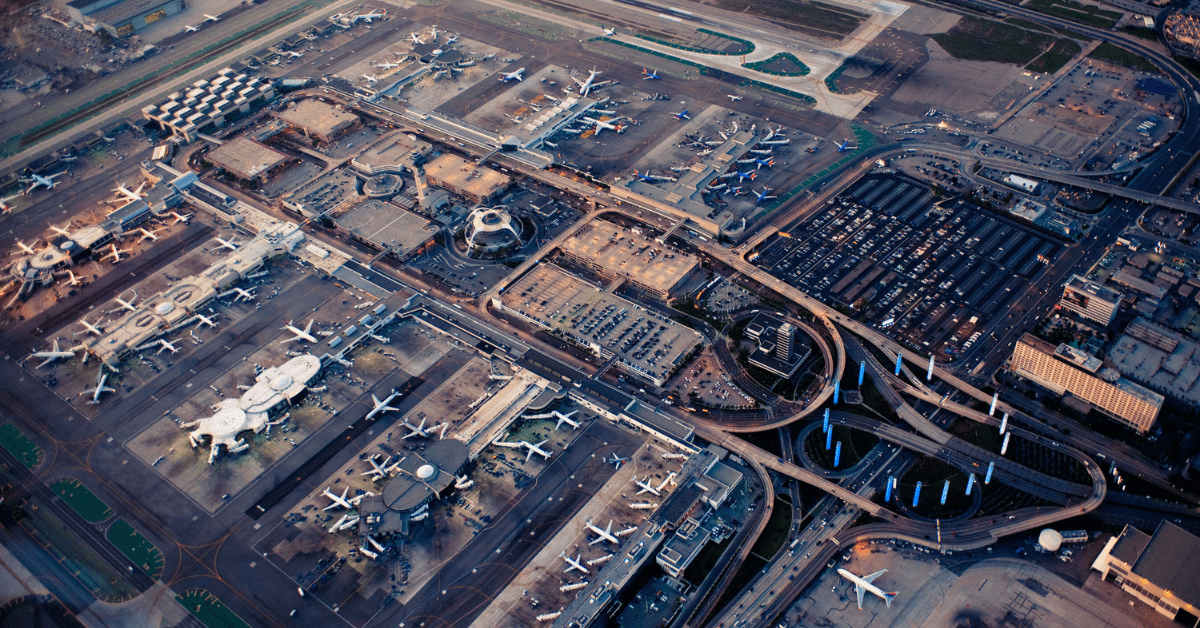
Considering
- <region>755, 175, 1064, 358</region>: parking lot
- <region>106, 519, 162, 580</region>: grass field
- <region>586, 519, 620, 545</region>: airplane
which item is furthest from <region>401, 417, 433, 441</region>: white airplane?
<region>755, 175, 1064, 358</region>: parking lot

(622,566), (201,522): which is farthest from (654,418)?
(201,522)

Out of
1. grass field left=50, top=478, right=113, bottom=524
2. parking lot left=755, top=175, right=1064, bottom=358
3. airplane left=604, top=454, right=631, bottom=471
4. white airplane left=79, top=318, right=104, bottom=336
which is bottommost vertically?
grass field left=50, top=478, right=113, bottom=524

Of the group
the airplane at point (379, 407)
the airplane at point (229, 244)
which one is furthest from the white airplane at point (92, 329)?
the airplane at point (379, 407)

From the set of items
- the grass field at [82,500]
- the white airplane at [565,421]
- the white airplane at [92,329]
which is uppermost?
the white airplane at [565,421]

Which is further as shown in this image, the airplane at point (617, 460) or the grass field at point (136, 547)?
the airplane at point (617, 460)

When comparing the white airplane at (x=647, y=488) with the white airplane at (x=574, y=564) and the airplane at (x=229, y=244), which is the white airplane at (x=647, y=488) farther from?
the airplane at (x=229, y=244)

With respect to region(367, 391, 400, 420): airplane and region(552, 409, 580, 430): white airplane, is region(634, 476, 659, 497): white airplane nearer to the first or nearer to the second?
region(552, 409, 580, 430): white airplane
